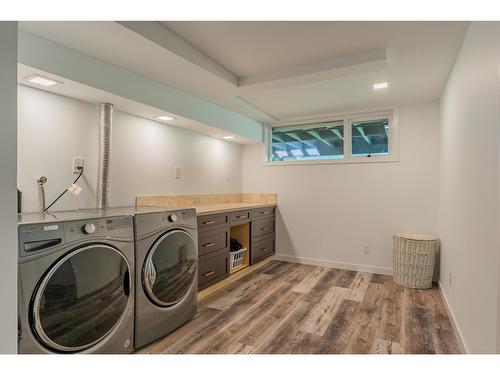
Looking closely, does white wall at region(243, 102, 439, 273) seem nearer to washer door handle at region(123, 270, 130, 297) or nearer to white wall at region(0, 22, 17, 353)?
washer door handle at region(123, 270, 130, 297)

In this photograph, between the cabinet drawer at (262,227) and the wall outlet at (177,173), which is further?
the cabinet drawer at (262,227)

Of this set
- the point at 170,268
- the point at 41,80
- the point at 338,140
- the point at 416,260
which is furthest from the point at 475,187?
the point at 41,80

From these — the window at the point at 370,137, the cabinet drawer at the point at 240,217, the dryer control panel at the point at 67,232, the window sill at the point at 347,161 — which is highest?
the window at the point at 370,137

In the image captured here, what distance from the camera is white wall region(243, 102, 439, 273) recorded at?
3402 mm

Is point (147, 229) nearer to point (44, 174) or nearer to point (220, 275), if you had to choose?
point (44, 174)

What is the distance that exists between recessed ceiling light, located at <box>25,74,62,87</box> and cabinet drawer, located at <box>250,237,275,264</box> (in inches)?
109

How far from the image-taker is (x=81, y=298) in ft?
5.08

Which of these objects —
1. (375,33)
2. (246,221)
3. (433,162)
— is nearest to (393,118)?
(433,162)

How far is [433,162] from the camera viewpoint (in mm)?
3342

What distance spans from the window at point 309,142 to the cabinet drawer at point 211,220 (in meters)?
1.78

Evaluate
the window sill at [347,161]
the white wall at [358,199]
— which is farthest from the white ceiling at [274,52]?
the window sill at [347,161]

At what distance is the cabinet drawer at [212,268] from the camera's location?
8.92 ft

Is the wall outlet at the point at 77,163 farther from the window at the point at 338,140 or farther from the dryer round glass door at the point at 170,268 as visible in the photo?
the window at the point at 338,140

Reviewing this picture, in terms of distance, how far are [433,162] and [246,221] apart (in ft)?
7.86
